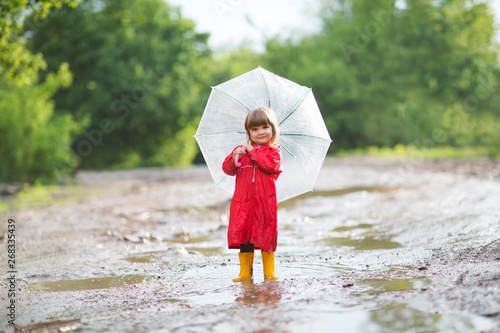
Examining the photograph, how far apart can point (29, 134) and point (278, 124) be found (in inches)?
508

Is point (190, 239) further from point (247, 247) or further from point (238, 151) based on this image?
point (238, 151)

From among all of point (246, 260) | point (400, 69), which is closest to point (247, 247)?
point (246, 260)

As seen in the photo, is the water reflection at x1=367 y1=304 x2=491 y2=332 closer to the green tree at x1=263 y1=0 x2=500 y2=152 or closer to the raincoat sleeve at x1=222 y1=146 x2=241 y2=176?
the raincoat sleeve at x1=222 y1=146 x2=241 y2=176

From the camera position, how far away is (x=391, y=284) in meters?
4.57

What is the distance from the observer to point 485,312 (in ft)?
11.5

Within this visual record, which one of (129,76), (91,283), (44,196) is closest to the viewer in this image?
(91,283)

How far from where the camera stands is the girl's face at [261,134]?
509 centimetres

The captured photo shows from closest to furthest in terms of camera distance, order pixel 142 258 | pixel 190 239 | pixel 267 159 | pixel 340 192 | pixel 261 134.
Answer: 1. pixel 267 159
2. pixel 261 134
3. pixel 142 258
4. pixel 190 239
5. pixel 340 192

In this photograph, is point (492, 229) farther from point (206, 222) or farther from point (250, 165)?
point (206, 222)

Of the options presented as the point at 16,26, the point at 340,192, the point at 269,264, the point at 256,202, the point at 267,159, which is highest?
the point at 16,26

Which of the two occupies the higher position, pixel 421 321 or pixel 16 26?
pixel 16 26

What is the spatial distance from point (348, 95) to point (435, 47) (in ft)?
24.6

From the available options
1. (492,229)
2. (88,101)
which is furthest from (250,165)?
(88,101)

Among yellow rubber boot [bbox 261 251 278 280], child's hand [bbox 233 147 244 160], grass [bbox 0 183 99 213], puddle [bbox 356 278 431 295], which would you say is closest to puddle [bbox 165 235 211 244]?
yellow rubber boot [bbox 261 251 278 280]
